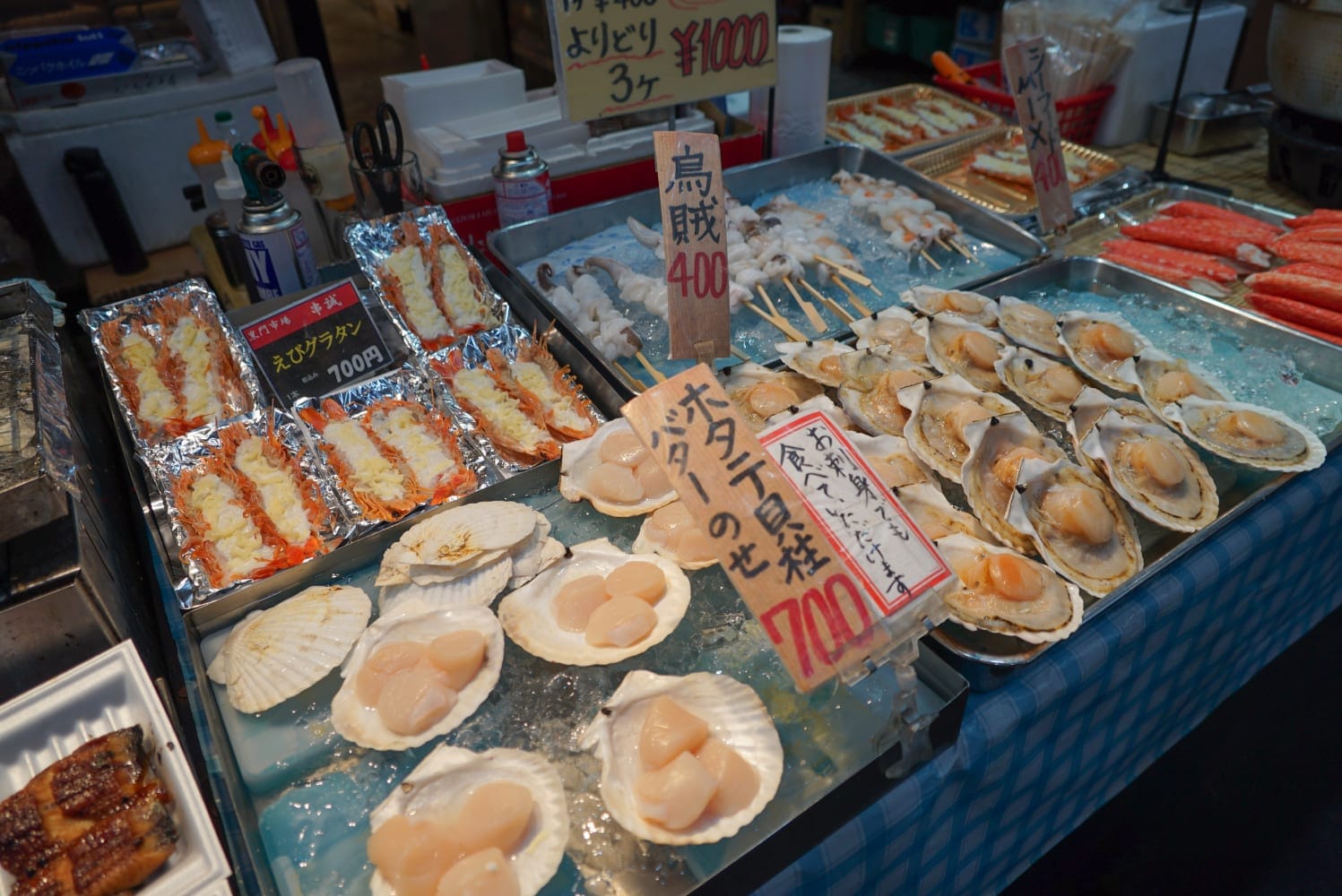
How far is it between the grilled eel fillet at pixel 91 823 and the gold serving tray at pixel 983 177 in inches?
149

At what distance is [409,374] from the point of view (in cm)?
259

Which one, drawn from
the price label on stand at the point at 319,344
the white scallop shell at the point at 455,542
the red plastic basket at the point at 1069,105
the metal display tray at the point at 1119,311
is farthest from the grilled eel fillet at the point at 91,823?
the red plastic basket at the point at 1069,105

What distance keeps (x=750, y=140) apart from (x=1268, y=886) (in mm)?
3678

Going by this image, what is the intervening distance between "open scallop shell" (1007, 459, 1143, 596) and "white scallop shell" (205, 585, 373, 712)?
1.65 meters

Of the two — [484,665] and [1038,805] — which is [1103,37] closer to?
[1038,805]

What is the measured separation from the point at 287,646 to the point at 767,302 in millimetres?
2057

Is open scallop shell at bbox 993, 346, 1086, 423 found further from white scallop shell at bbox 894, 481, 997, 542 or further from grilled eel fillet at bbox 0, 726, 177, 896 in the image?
grilled eel fillet at bbox 0, 726, 177, 896

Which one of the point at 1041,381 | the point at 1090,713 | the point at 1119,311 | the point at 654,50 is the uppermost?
the point at 654,50

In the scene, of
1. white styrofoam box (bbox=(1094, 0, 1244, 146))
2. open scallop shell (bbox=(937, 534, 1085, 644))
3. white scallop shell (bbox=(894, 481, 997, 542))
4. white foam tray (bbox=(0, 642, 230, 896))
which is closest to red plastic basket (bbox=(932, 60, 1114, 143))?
white styrofoam box (bbox=(1094, 0, 1244, 146))

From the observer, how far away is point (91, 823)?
131cm

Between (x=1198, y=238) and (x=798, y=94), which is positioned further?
(x=798, y=94)

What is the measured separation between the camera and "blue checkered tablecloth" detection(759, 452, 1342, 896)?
1632mm

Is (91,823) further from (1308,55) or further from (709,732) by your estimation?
(1308,55)

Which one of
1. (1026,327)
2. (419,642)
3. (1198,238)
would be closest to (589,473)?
(419,642)
